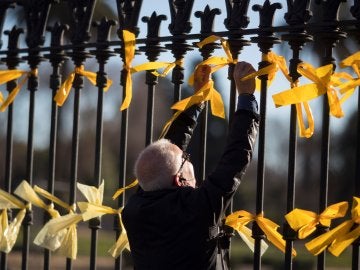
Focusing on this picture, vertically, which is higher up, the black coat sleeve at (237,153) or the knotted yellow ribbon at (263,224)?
the black coat sleeve at (237,153)

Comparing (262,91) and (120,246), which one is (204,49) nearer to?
(262,91)

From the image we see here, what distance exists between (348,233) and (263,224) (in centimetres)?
44

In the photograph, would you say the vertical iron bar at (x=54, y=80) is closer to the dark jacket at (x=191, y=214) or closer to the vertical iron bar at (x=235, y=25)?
the vertical iron bar at (x=235, y=25)

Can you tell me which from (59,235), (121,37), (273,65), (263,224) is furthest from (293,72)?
(59,235)

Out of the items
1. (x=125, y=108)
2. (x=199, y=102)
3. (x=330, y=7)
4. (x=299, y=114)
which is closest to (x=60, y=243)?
(x=125, y=108)

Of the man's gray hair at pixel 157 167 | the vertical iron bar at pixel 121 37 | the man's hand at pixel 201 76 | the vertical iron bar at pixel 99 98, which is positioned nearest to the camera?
the man's gray hair at pixel 157 167

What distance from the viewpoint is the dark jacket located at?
388 cm

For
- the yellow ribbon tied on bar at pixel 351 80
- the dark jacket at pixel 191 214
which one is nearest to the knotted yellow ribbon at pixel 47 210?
the dark jacket at pixel 191 214

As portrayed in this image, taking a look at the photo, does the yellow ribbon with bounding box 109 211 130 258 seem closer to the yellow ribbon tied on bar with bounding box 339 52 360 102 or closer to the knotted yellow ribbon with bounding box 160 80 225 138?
the knotted yellow ribbon with bounding box 160 80 225 138

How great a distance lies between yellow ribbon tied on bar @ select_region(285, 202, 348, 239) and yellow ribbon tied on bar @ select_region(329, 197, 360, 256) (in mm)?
57

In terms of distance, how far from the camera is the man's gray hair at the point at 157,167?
4.07 m

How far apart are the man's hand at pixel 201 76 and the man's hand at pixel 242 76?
0.36 metres

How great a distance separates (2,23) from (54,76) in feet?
2.34

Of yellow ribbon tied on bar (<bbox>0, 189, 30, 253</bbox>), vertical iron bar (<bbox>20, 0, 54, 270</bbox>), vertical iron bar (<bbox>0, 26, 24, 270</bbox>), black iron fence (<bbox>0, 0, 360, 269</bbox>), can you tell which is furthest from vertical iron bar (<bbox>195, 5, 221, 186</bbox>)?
vertical iron bar (<bbox>0, 26, 24, 270</bbox>)
